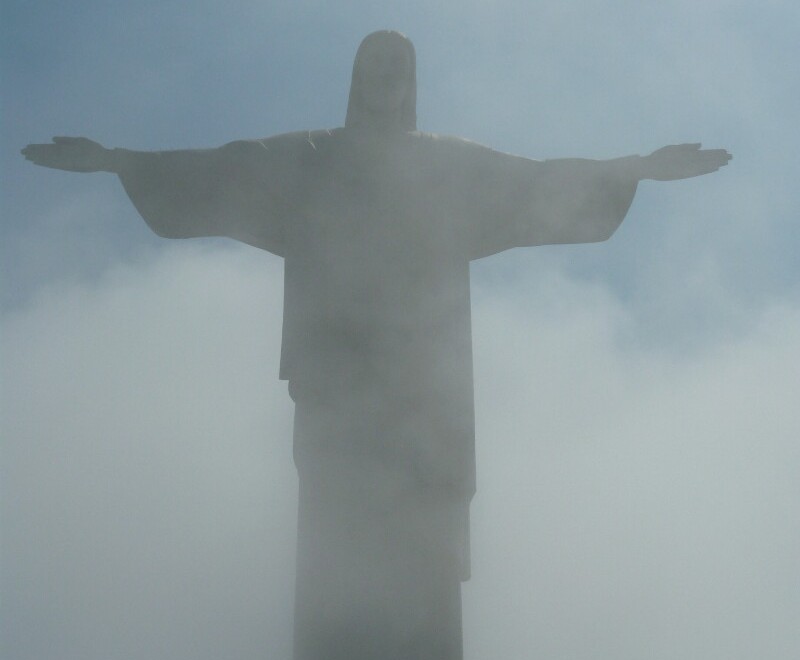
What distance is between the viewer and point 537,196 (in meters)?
7.00

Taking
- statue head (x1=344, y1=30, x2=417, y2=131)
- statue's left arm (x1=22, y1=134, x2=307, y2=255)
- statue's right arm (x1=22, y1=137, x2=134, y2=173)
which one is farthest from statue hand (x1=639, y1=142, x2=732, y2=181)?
statue's right arm (x1=22, y1=137, x2=134, y2=173)

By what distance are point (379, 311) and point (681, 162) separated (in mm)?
2075

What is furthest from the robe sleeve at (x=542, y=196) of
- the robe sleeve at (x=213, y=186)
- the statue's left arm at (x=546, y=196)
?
the robe sleeve at (x=213, y=186)

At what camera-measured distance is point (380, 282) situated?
675 cm

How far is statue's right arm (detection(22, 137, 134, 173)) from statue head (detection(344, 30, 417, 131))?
5.08 feet

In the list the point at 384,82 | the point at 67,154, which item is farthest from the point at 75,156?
the point at 384,82

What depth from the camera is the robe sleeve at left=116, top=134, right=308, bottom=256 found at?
274 inches

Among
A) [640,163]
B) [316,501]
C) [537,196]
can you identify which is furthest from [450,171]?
[316,501]

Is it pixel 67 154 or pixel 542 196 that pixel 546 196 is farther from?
pixel 67 154

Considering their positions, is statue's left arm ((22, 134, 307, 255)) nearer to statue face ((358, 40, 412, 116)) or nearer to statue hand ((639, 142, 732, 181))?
statue face ((358, 40, 412, 116))

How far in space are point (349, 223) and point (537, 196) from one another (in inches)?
47.6

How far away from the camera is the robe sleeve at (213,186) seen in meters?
6.96

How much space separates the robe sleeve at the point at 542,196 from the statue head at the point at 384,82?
1.84 feet

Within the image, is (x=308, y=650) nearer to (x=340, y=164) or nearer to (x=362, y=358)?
(x=362, y=358)
